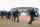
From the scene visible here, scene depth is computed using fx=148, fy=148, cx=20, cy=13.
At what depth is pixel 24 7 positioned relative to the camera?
155 feet

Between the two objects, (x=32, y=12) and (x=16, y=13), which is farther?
(x=16, y=13)

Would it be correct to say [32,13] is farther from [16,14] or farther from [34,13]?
[16,14]

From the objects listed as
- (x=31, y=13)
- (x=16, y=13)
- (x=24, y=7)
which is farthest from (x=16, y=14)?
(x=24, y=7)

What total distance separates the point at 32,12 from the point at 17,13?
2.96 m

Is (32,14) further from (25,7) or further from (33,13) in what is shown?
(25,7)

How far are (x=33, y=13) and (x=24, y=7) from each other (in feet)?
111

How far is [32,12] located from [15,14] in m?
3.33

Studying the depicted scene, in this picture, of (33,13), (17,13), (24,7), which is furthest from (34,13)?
(24,7)

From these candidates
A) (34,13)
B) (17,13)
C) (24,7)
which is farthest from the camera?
(24,7)

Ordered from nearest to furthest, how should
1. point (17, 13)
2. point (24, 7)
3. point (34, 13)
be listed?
point (34, 13) → point (17, 13) → point (24, 7)

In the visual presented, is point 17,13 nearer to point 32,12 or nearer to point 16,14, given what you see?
point 16,14

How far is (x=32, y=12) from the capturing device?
1358 centimetres

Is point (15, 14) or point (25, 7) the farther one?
point (25, 7)

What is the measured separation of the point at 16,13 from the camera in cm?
1623
